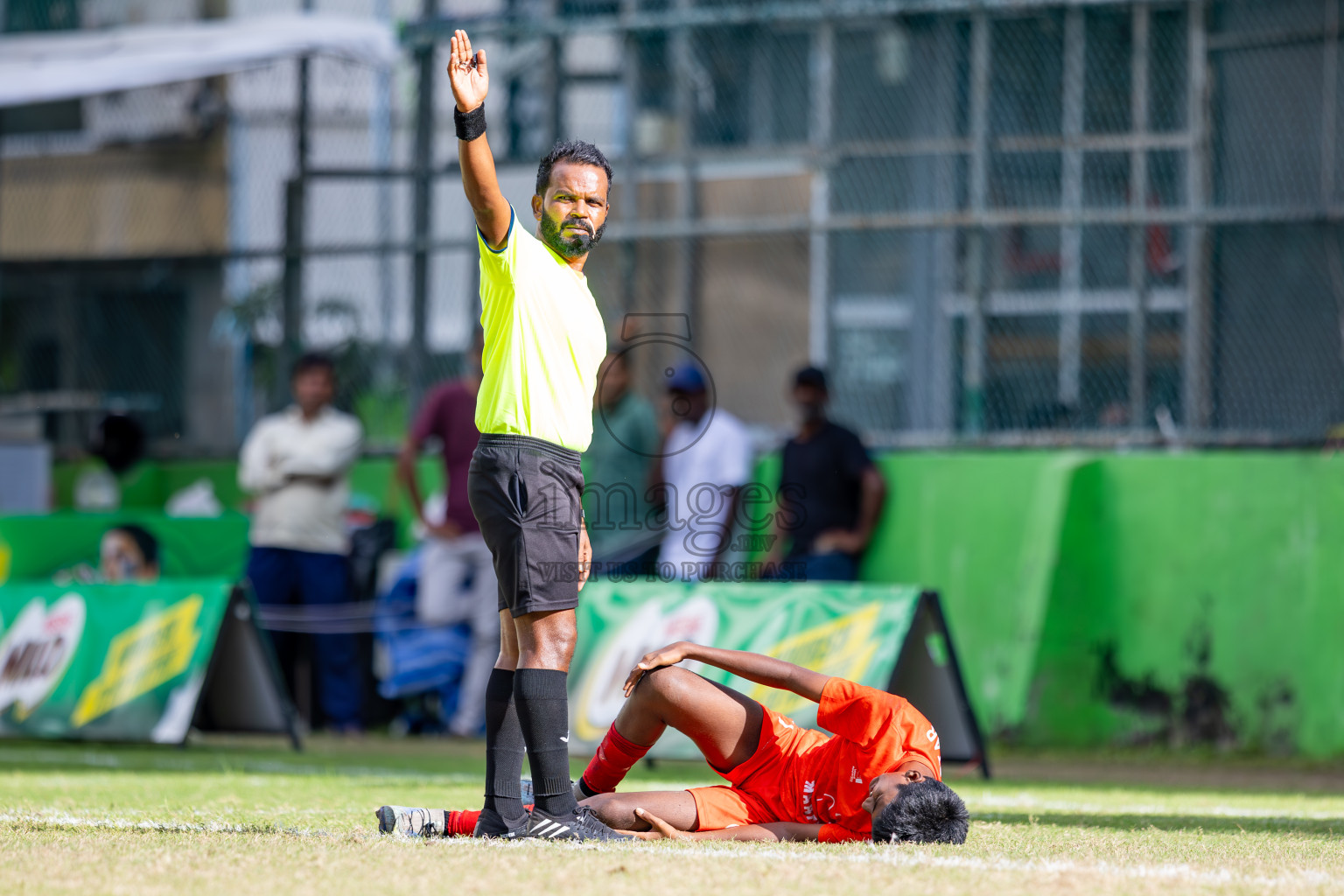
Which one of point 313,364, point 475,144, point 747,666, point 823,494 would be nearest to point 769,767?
point 747,666

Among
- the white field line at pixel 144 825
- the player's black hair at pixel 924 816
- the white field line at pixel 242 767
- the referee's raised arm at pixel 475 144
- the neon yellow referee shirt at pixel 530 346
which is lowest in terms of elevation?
the white field line at pixel 242 767

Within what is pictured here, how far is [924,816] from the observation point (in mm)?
4703

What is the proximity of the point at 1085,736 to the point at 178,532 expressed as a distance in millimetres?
6231

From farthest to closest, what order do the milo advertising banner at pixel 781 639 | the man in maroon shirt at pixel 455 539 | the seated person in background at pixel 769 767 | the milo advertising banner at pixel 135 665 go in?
the man in maroon shirt at pixel 455 539 < the milo advertising banner at pixel 135 665 < the milo advertising banner at pixel 781 639 < the seated person in background at pixel 769 767

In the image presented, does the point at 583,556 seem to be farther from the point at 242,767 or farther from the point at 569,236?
the point at 242,767

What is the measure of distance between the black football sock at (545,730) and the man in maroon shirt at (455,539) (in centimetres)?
566

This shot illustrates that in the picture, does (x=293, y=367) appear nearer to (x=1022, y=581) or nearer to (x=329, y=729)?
(x=329, y=729)

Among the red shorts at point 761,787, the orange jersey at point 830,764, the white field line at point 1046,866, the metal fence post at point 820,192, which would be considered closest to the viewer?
the white field line at point 1046,866

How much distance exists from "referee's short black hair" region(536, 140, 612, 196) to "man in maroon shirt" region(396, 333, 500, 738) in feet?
18.2

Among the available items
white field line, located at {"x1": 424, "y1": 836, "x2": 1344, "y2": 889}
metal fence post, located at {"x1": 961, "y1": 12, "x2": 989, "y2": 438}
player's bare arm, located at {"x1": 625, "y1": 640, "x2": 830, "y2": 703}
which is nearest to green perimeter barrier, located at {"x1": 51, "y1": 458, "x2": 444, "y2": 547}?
metal fence post, located at {"x1": 961, "y1": 12, "x2": 989, "y2": 438}

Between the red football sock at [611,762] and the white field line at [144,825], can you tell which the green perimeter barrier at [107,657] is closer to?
the white field line at [144,825]

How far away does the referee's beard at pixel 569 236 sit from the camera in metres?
4.96

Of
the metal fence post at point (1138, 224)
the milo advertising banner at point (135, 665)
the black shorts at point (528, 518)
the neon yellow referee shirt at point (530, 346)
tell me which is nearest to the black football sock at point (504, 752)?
the black shorts at point (528, 518)

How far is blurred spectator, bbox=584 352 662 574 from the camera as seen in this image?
1052cm
